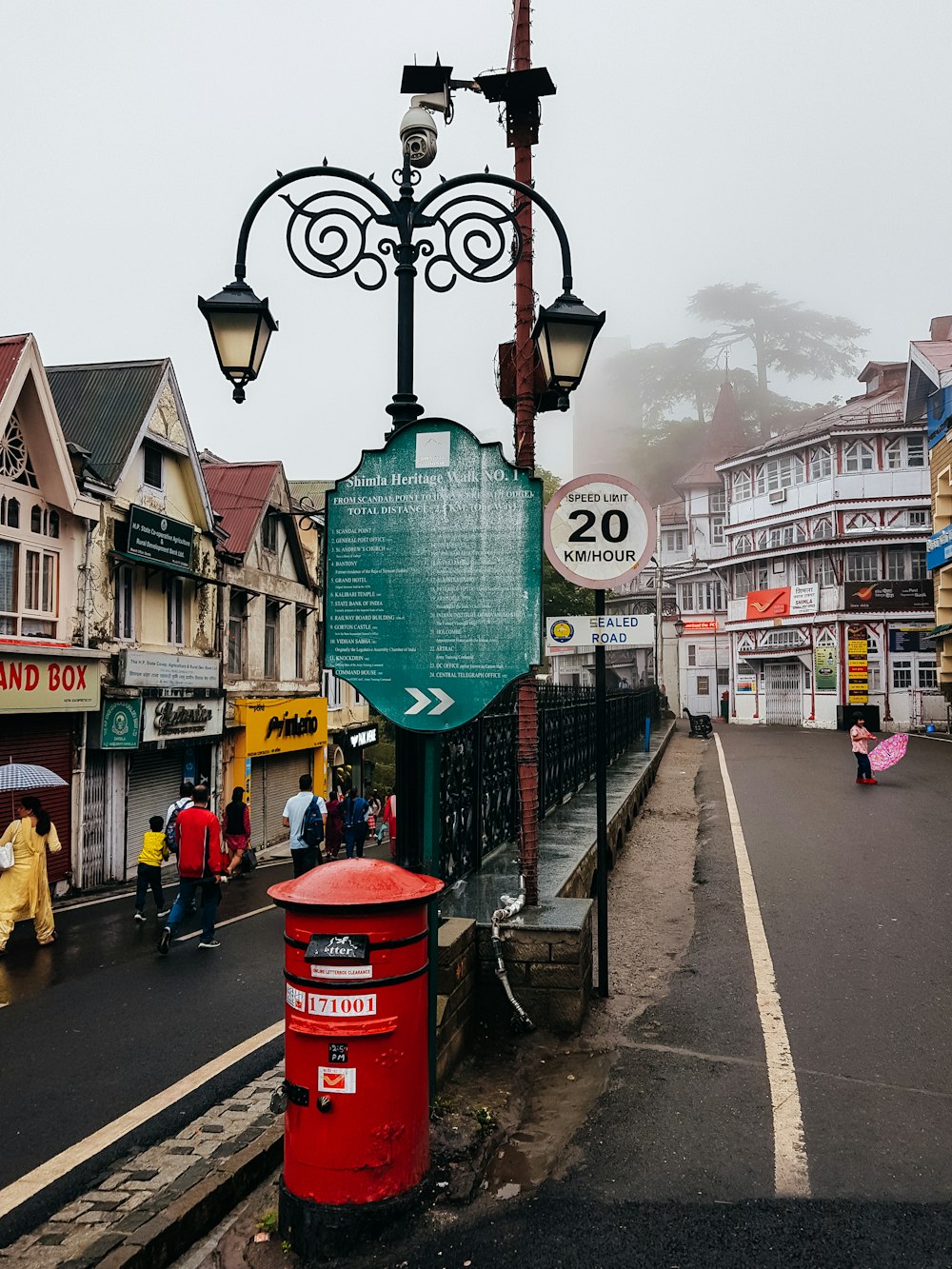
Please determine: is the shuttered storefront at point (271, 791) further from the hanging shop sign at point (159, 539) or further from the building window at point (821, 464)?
the building window at point (821, 464)

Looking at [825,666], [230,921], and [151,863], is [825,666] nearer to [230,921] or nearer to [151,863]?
[230,921]

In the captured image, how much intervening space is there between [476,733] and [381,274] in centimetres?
389

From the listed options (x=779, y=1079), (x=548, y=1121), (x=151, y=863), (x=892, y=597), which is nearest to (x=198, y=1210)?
(x=548, y=1121)

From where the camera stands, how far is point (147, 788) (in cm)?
2156

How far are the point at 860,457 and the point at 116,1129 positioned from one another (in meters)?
49.0

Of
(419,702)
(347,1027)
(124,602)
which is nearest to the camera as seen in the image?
(347,1027)

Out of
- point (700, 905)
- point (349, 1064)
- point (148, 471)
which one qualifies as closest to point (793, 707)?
point (148, 471)

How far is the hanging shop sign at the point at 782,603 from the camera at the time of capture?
49938 mm

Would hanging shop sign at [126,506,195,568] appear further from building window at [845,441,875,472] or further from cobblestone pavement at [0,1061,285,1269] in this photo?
building window at [845,441,875,472]

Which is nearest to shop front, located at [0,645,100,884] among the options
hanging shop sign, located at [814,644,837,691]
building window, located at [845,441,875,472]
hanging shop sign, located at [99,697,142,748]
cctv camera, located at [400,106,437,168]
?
hanging shop sign, located at [99,697,142,748]

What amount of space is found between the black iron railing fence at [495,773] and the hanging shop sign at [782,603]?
37246 millimetres

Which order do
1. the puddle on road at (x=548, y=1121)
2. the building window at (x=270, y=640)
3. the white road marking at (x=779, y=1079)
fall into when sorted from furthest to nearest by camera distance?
1. the building window at (x=270, y=640)
2. the puddle on road at (x=548, y=1121)
3. the white road marking at (x=779, y=1079)

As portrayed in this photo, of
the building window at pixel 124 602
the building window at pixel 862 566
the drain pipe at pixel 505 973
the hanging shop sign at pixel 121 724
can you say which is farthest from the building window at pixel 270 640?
the building window at pixel 862 566

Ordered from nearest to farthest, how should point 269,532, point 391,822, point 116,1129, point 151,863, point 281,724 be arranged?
1. point 116,1129
2. point 151,863
3. point 391,822
4. point 281,724
5. point 269,532
